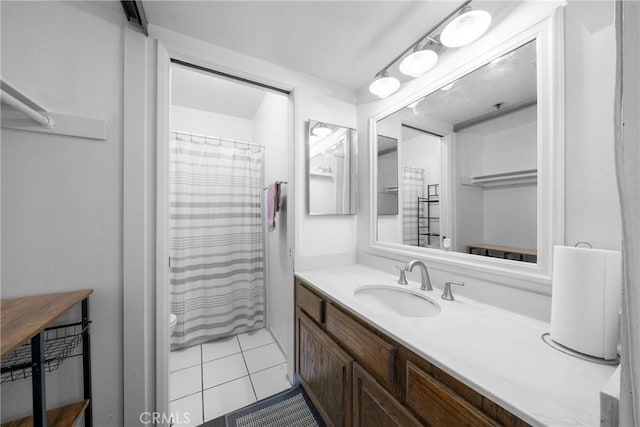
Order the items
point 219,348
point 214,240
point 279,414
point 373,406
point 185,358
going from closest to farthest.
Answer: point 373,406
point 279,414
point 185,358
point 219,348
point 214,240

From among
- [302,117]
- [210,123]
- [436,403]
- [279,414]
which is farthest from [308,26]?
[279,414]

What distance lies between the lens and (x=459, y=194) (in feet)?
3.83

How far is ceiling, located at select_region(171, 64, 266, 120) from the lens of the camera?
6.38ft

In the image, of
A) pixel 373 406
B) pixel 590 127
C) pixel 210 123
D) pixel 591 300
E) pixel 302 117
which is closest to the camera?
pixel 591 300

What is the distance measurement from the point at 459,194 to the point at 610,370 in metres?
0.77

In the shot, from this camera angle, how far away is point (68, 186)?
39.1 inches

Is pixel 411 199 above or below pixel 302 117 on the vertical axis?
below

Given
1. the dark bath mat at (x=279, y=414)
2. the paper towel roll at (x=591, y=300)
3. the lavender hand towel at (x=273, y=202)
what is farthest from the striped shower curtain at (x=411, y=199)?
the dark bath mat at (x=279, y=414)

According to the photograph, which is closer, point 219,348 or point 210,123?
point 219,348

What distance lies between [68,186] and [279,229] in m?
1.29

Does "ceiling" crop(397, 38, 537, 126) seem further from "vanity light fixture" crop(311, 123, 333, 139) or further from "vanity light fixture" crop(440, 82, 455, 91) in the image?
"vanity light fixture" crop(311, 123, 333, 139)

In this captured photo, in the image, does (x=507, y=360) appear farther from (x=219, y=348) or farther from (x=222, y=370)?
(x=219, y=348)

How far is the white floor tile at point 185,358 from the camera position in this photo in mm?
1749

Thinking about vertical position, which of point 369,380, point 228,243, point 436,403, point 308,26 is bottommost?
point 369,380
